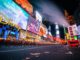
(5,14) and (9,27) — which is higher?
(5,14)

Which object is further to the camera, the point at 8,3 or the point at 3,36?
the point at 8,3

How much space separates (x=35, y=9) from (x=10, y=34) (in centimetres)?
2126

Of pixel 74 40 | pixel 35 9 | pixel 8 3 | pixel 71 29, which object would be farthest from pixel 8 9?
pixel 35 9

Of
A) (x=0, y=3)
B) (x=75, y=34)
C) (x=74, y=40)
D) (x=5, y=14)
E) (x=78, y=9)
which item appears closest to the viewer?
(x=0, y=3)

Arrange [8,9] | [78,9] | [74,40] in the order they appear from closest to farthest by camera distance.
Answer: [8,9] → [74,40] → [78,9]

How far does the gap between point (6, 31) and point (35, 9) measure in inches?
884

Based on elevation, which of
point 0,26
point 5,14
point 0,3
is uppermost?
point 0,3

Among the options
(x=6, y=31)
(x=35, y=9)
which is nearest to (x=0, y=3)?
(x=6, y=31)

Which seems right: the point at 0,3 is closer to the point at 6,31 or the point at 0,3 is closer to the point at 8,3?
the point at 8,3

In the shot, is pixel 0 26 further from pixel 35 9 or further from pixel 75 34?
pixel 35 9

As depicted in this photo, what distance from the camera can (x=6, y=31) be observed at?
18.2 m

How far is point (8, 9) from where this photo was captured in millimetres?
18516

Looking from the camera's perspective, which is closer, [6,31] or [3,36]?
[3,36]

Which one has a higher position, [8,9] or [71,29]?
[8,9]
